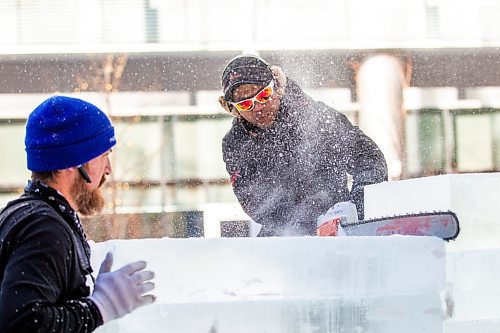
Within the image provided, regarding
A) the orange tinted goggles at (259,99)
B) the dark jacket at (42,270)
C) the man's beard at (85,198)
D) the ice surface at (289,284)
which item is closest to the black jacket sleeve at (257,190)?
the orange tinted goggles at (259,99)

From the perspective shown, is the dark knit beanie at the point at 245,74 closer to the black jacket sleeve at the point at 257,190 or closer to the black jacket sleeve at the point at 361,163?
the black jacket sleeve at the point at 257,190

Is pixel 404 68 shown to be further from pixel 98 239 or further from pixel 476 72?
pixel 98 239

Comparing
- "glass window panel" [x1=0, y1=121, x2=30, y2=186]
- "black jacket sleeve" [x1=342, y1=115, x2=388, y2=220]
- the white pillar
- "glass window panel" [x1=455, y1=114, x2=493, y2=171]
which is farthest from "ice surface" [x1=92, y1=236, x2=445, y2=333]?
"glass window panel" [x1=455, y1=114, x2=493, y2=171]

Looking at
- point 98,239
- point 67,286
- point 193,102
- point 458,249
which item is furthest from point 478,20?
point 67,286

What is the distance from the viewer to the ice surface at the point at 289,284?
2.25 m

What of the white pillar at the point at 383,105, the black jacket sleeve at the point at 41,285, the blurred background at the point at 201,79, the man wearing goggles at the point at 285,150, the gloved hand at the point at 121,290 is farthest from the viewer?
the white pillar at the point at 383,105

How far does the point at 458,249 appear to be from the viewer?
8.00 ft

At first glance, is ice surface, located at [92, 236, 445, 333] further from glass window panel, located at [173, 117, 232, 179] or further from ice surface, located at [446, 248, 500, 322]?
glass window panel, located at [173, 117, 232, 179]

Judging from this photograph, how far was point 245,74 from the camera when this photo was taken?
3.90 metres

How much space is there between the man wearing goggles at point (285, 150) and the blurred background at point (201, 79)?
7.33 meters

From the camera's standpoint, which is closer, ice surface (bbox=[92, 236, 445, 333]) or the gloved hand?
the gloved hand

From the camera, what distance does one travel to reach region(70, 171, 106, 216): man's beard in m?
1.96

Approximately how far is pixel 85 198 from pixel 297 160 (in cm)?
216

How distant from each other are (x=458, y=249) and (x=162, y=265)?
84cm
